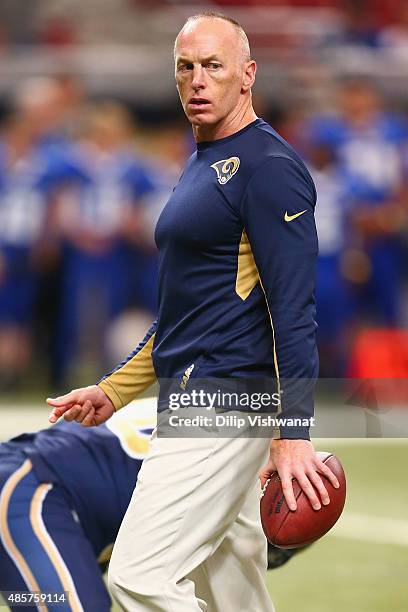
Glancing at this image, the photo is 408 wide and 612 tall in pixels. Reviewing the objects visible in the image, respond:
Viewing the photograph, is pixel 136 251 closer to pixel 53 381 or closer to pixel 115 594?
pixel 53 381

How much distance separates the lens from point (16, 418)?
776 cm

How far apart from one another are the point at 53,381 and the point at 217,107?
20.5 ft

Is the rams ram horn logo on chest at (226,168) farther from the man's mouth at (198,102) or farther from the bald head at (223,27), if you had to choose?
the bald head at (223,27)

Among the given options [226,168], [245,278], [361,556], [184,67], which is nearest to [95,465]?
[245,278]

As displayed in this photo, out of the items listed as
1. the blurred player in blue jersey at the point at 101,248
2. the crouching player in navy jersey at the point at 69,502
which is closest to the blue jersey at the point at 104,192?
the blurred player in blue jersey at the point at 101,248

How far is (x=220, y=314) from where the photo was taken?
3078 mm

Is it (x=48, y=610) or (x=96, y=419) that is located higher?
(x=96, y=419)

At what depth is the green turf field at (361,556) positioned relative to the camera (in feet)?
14.7

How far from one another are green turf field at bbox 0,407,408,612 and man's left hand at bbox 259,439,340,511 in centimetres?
151

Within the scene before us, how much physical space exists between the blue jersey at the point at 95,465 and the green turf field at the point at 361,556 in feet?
2.41

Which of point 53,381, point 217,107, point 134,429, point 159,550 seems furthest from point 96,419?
point 53,381

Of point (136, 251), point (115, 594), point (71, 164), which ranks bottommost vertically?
point (115, 594)

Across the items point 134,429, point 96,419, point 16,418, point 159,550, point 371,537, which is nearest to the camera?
point 159,550

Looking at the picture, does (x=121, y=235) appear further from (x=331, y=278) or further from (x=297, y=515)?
(x=297, y=515)
